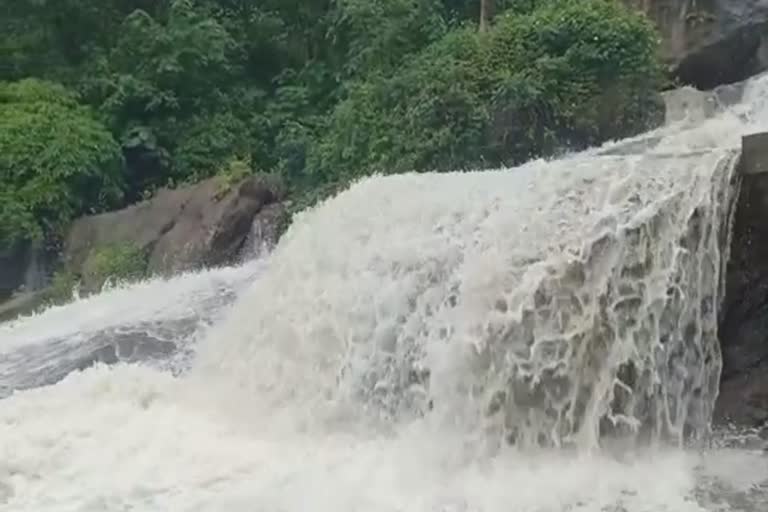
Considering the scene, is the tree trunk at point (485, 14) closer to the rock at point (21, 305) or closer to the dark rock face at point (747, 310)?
the rock at point (21, 305)

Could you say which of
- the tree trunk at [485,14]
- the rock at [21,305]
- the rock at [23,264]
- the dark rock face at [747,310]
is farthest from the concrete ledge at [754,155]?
the rock at [23,264]

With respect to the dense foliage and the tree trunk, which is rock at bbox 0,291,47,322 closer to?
the dense foliage

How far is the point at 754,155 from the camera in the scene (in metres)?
6.70

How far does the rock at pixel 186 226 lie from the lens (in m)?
12.1

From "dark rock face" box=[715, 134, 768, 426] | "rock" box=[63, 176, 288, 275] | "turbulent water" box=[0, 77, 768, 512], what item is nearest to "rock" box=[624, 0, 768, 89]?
"rock" box=[63, 176, 288, 275]

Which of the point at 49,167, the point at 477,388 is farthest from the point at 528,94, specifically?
the point at 49,167

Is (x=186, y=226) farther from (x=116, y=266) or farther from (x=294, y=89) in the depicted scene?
(x=294, y=89)

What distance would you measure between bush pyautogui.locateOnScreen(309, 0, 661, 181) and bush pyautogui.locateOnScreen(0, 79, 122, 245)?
399cm

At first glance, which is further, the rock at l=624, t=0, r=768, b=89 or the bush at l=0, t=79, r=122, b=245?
the bush at l=0, t=79, r=122, b=245

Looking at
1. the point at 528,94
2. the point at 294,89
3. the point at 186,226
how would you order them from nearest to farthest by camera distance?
the point at 528,94 < the point at 186,226 < the point at 294,89

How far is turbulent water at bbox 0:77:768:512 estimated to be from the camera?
6.22 meters

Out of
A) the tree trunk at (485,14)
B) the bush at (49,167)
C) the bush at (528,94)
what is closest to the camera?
the bush at (528,94)

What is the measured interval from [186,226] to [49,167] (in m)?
2.71

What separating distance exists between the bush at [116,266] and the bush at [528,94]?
98.3 inches
